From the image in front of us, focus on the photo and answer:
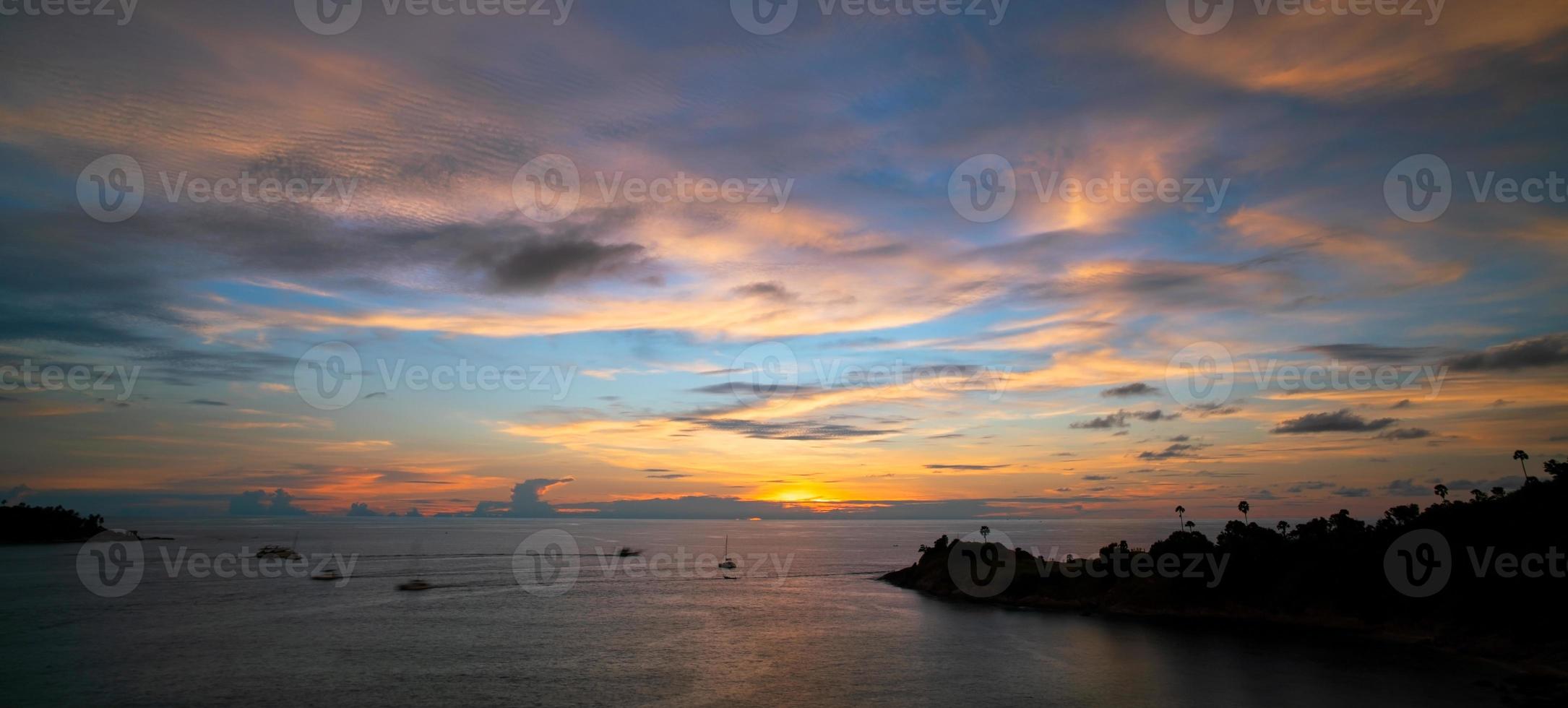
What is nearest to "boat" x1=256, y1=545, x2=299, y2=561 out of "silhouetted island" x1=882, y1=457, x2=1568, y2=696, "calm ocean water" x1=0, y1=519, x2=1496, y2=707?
"calm ocean water" x1=0, y1=519, x2=1496, y2=707

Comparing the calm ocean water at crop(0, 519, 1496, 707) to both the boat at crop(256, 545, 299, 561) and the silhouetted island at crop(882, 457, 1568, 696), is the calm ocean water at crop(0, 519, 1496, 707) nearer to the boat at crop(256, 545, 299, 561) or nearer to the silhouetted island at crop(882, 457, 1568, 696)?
the silhouetted island at crop(882, 457, 1568, 696)

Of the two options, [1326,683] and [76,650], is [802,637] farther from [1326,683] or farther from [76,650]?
[76,650]

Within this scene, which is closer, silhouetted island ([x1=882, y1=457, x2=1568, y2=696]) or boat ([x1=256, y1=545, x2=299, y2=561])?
silhouetted island ([x1=882, y1=457, x2=1568, y2=696])

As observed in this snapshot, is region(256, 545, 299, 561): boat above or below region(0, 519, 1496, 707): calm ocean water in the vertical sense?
below

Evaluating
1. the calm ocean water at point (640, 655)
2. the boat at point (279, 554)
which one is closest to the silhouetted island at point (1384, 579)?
the calm ocean water at point (640, 655)

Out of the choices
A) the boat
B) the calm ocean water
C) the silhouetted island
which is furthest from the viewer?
the boat

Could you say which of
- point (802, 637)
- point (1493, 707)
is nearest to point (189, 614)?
point (802, 637)

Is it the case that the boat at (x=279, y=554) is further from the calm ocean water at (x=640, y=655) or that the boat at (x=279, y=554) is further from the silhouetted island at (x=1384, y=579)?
the silhouetted island at (x=1384, y=579)
